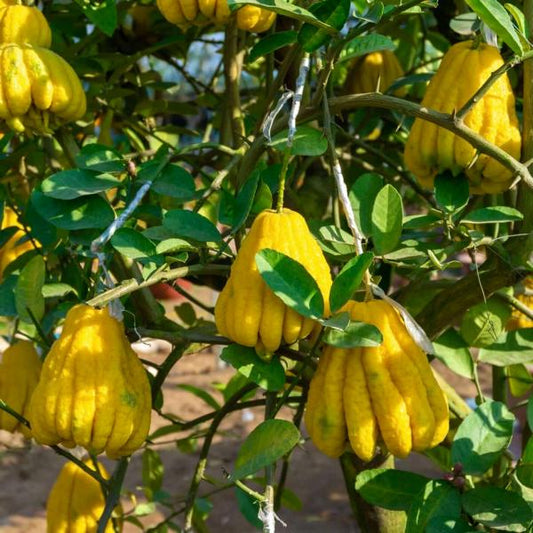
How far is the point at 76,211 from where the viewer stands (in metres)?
0.86

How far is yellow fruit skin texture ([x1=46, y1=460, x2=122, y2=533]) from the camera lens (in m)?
1.12

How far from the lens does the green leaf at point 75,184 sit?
2.71 feet

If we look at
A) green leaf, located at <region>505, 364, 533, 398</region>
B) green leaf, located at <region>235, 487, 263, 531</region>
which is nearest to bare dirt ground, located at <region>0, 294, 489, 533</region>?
green leaf, located at <region>235, 487, 263, 531</region>

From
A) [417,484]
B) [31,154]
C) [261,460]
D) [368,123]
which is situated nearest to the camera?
[261,460]

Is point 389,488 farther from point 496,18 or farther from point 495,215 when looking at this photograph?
point 496,18

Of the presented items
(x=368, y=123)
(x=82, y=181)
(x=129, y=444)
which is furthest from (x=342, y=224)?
(x=129, y=444)

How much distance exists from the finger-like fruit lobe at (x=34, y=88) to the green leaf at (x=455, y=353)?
1.60ft

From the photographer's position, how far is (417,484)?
0.79 m

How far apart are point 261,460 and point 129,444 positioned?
0.41 ft

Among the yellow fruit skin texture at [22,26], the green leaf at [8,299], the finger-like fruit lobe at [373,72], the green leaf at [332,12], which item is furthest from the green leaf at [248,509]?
the green leaf at [332,12]

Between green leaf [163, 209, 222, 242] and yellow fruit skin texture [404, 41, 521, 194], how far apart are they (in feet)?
0.68

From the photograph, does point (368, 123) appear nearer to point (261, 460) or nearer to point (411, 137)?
point (411, 137)

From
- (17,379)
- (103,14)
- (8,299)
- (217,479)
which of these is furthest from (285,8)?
(217,479)

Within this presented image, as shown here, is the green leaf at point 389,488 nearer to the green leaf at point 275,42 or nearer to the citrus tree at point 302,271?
the citrus tree at point 302,271
